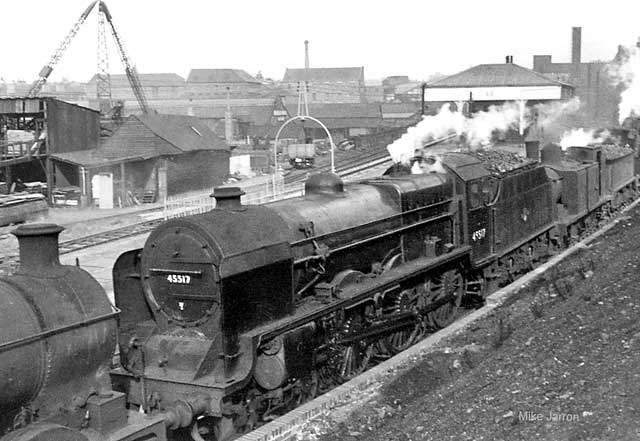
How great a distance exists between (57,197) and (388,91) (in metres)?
87.3

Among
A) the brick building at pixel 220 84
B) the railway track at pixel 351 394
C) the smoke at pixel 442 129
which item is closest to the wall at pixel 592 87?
the brick building at pixel 220 84

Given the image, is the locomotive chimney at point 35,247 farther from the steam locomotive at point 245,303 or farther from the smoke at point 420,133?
the smoke at point 420,133

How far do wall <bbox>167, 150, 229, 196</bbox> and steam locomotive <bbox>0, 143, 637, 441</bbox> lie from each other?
87.4ft

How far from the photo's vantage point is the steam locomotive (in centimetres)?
729

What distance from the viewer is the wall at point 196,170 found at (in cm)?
4050

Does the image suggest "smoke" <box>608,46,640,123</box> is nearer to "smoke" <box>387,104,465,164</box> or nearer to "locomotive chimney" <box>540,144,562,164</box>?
"locomotive chimney" <box>540,144,562,164</box>

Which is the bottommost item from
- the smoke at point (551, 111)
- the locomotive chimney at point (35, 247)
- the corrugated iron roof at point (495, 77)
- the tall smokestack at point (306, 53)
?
the locomotive chimney at point (35, 247)

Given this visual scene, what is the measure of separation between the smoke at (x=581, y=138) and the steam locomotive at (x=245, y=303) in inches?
663

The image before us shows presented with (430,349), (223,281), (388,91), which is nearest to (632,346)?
(430,349)

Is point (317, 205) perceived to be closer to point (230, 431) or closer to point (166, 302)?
point (166, 302)

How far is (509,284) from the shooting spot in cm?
1741

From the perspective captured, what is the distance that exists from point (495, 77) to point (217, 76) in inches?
2152

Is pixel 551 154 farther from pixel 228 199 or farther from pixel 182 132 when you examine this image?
pixel 182 132

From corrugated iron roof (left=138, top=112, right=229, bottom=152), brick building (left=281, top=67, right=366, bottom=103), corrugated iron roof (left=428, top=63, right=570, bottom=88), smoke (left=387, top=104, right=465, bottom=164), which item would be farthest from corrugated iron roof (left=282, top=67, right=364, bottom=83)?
smoke (left=387, top=104, right=465, bottom=164)
